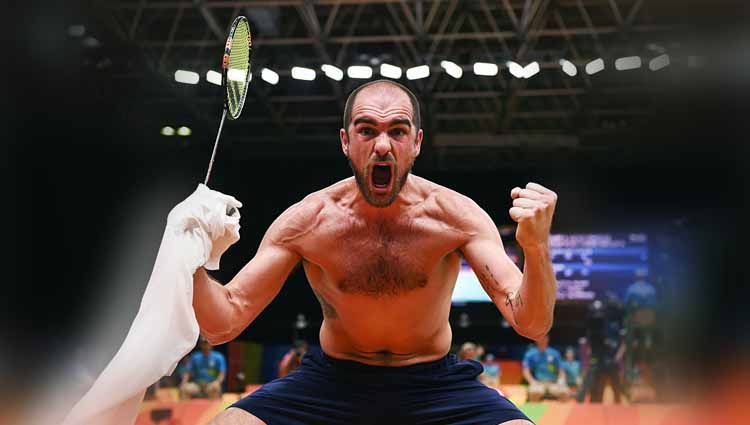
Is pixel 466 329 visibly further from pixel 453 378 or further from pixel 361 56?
pixel 453 378

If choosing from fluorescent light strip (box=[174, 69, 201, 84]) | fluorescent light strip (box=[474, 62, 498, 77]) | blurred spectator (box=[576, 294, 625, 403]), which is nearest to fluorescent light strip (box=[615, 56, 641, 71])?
fluorescent light strip (box=[474, 62, 498, 77])

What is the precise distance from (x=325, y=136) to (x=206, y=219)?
490 inches

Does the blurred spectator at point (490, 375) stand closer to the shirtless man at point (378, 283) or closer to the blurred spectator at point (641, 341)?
the blurred spectator at point (641, 341)

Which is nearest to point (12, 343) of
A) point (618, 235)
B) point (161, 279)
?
point (161, 279)

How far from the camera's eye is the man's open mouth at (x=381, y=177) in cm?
293

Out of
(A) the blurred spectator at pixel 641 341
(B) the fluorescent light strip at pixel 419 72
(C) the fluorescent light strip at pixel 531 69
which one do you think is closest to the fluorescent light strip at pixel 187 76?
(B) the fluorescent light strip at pixel 419 72

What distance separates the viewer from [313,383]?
9.65 feet

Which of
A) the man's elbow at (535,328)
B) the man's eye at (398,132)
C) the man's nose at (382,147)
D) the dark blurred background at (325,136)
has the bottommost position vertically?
the man's elbow at (535,328)

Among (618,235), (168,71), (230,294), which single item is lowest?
(230,294)

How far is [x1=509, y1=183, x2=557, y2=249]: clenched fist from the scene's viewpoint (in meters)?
2.29

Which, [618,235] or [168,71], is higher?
[168,71]

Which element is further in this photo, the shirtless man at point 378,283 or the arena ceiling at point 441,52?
the arena ceiling at point 441,52

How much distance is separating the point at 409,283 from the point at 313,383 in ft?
1.64

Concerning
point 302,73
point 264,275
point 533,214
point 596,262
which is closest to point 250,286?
point 264,275
